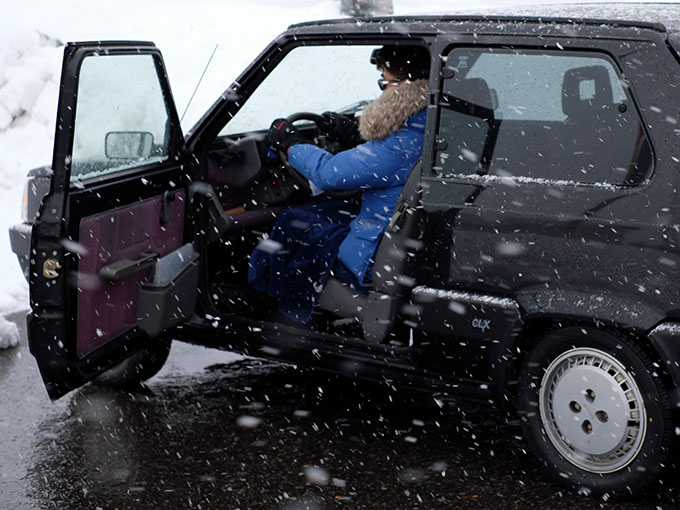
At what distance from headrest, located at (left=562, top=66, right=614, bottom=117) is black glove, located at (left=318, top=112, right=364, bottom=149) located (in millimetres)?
1719

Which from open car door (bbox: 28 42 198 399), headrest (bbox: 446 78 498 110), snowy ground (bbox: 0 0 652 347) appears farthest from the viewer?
snowy ground (bbox: 0 0 652 347)

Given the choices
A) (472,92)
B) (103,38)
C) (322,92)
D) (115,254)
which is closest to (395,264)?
(472,92)

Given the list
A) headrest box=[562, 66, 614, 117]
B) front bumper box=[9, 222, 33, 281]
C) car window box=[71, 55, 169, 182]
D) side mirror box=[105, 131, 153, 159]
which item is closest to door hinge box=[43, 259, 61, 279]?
car window box=[71, 55, 169, 182]

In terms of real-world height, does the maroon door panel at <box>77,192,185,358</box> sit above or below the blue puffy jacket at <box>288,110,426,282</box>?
below

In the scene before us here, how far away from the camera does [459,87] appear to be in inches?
162

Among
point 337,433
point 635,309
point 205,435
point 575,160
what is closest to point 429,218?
point 575,160

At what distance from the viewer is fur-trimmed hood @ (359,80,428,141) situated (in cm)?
440

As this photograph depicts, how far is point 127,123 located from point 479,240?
2200mm

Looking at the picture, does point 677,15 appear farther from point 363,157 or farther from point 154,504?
point 154,504

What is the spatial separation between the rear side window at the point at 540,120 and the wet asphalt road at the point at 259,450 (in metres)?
1.33

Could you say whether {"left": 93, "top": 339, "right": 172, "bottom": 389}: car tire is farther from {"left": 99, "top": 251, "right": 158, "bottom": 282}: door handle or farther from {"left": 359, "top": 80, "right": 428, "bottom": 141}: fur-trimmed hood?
{"left": 359, "top": 80, "right": 428, "bottom": 141}: fur-trimmed hood

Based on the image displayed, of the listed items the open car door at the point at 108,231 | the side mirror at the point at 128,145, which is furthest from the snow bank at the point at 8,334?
the side mirror at the point at 128,145

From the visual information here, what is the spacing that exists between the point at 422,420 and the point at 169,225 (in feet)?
5.22

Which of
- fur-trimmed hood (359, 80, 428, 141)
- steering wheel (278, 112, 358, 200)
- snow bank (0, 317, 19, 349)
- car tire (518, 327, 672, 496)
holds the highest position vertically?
fur-trimmed hood (359, 80, 428, 141)
